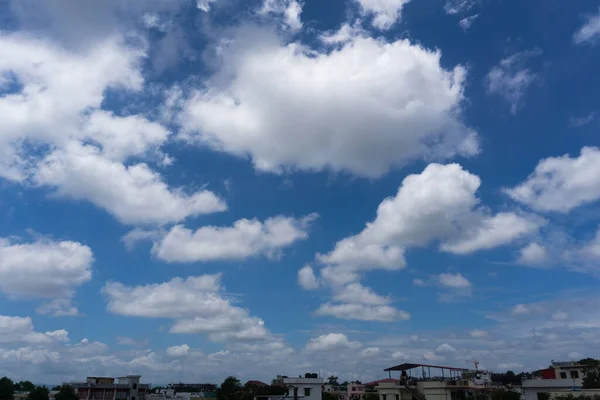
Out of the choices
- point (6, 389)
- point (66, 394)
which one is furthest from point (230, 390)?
point (6, 389)

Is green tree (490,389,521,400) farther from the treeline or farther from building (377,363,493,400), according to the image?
the treeline

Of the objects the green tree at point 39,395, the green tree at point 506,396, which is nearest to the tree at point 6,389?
the green tree at point 39,395

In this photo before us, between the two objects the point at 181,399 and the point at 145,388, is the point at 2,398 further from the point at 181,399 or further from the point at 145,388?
the point at 181,399

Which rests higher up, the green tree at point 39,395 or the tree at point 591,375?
the tree at point 591,375

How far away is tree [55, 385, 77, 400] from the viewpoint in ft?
302

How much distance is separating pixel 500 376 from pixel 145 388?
459 ft

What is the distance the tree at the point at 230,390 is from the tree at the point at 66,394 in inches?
1209

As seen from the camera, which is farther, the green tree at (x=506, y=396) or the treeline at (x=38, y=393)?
the treeline at (x=38, y=393)

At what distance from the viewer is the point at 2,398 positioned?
94250mm

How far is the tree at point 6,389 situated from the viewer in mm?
95131

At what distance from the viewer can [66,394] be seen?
305 ft

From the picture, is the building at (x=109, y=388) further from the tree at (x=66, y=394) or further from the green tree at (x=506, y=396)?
the green tree at (x=506, y=396)

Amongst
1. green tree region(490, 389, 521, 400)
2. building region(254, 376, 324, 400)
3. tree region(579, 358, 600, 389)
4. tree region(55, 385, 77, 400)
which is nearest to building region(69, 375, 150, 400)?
tree region(55, 385, 77, 400)

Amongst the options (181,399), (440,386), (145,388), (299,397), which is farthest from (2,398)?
(440,386)
